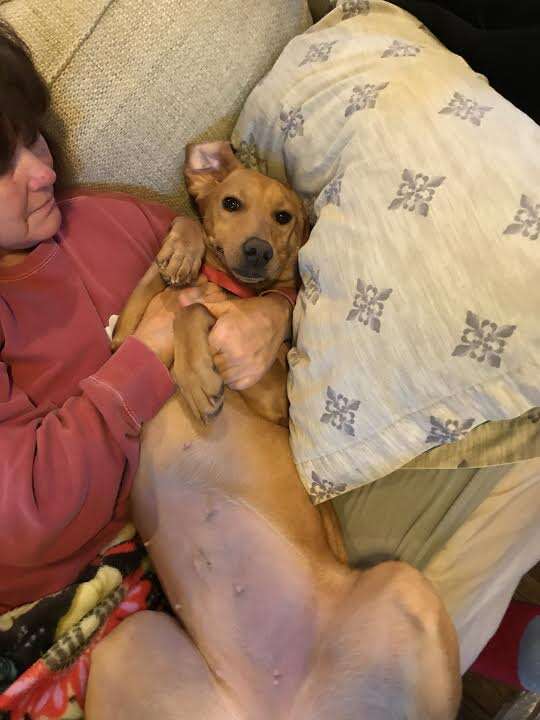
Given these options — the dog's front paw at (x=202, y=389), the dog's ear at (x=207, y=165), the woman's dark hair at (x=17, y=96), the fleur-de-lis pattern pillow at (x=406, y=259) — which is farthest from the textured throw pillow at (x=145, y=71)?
the dog's front paw at (x=202, y=389)

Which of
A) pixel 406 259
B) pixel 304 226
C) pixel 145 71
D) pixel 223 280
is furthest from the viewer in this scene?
pixel 304 226

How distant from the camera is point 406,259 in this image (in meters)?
1.32

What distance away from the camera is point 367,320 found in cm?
137

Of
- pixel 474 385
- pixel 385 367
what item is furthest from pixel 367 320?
pixel 474 385

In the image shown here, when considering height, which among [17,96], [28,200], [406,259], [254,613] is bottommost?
[254,613]

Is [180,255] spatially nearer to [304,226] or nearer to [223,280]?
[223,280]

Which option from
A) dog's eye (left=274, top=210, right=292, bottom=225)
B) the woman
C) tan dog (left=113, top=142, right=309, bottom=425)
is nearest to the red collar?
tan dog (left=113, top=142, right=309, bottom=425)

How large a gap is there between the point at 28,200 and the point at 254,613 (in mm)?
1059

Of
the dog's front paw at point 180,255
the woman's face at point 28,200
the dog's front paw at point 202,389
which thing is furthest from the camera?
the dog's front paw at point 180,255

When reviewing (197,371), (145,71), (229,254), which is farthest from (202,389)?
(145,71)

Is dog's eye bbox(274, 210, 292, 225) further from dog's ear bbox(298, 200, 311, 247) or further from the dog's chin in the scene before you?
the dog's chin

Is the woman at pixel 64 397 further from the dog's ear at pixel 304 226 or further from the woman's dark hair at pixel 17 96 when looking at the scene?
the dog's ear at pixel 304 226

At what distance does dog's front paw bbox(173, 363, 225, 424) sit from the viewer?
1.49 metres

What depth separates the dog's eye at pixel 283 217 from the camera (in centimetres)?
179
